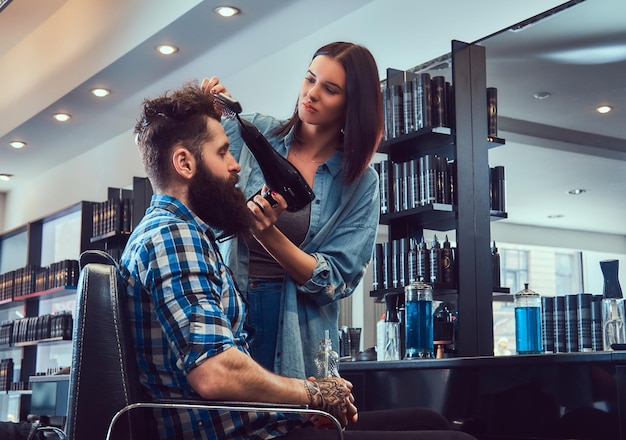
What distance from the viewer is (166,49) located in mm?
5770

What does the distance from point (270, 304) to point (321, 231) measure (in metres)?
0.21

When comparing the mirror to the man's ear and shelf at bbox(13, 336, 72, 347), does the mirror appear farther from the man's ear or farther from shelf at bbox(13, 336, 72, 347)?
shelf at bbox(13, 336, 72, 347)

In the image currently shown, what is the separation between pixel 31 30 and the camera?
7.32 meters

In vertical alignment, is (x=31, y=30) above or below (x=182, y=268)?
above

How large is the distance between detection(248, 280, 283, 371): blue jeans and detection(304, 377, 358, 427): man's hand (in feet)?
1.05

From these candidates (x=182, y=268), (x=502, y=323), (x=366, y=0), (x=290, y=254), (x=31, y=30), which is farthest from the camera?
(x=31, y=30)

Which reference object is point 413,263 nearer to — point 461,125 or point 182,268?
point 461,125

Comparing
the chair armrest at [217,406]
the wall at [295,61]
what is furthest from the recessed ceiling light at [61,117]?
the chair armrest at [217,406]

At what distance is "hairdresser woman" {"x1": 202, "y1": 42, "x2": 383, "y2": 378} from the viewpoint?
1.85 metres

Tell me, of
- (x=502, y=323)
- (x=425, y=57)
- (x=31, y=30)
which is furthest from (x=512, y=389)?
(x=31, y=30)

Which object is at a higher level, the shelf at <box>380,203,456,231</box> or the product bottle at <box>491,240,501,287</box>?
the shelf at <box>380,203,456,231</box>

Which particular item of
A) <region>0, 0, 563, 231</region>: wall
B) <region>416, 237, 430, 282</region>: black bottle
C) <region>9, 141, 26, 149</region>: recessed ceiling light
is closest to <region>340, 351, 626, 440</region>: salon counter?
<region>416, 237, 430, 282</region>: black bottle

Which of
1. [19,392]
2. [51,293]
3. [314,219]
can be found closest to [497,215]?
[314,219]

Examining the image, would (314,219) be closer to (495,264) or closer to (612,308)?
(612,308)
